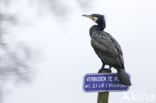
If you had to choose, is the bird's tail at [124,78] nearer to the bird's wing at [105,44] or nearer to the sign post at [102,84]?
the sign post at [102,84]

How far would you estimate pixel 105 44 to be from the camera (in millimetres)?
3404

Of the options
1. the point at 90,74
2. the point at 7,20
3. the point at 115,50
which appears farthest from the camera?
the point at 7,20

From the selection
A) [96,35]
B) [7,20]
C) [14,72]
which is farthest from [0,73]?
[96,35]

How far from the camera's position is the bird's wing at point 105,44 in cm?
330

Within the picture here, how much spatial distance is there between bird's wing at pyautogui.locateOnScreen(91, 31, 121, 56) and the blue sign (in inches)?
9.7

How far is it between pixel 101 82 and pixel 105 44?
43 centimetres

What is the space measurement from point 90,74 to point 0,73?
143 cm

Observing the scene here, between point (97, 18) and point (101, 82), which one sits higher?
point (97, 18)

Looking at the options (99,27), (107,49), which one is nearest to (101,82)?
(107,49)

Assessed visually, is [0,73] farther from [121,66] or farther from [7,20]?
[121,66]

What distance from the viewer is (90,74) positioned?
306 centimetres

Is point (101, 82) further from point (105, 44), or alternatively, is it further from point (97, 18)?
point (97, 18)

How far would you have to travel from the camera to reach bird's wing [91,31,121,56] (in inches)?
130

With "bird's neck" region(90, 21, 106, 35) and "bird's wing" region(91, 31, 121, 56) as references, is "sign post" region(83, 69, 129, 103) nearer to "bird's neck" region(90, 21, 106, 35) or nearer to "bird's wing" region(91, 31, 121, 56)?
"bird's wing" region(91, 31, 121, 56)
